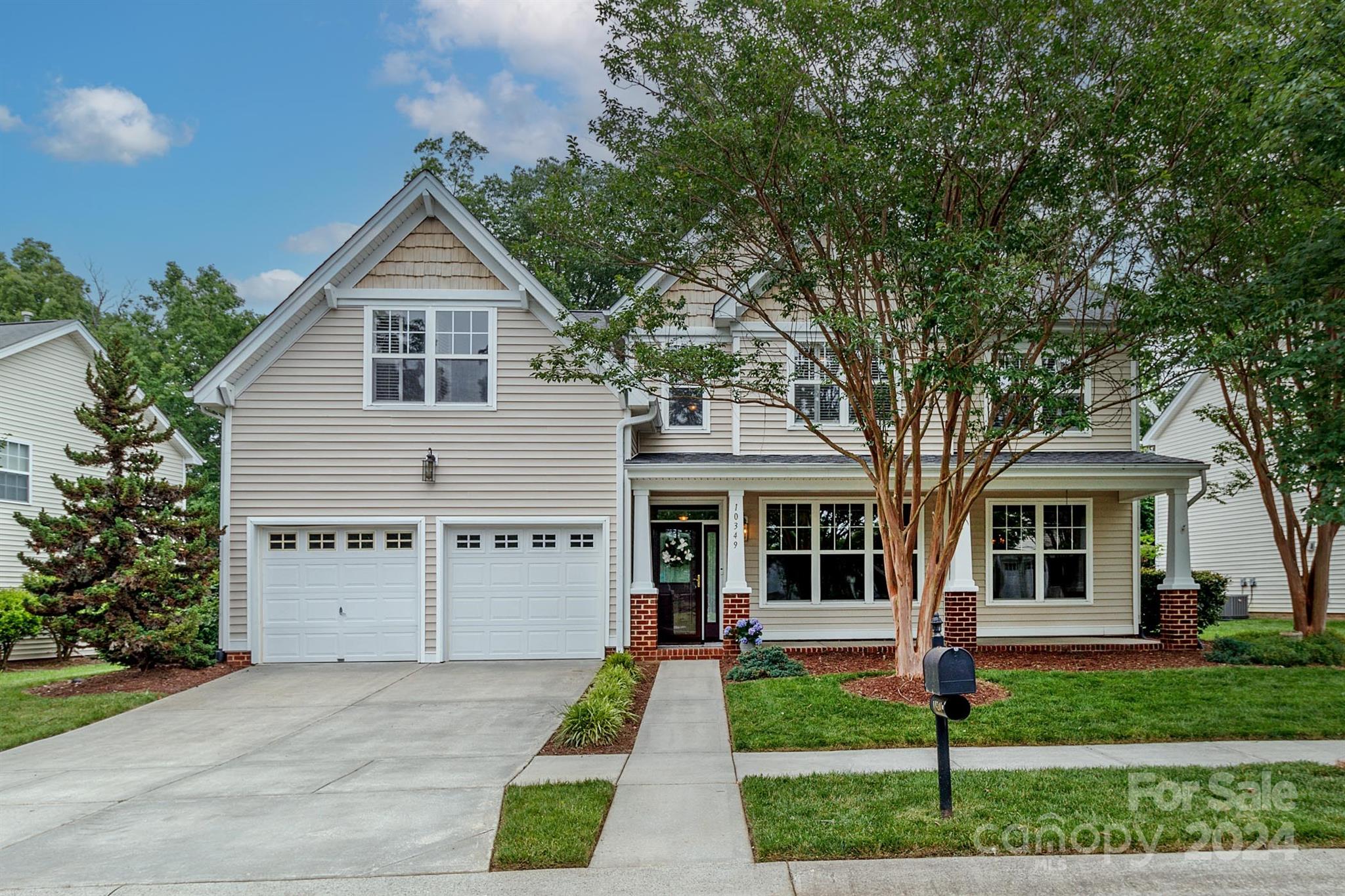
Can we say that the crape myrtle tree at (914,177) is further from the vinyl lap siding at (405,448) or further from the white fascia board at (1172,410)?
the white fascia board at (1172,410)

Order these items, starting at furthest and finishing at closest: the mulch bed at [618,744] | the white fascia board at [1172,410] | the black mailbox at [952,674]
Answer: the white fascia board at [1172,410]
the mulch bed at [618,744]
the black mailbox at [952,674]

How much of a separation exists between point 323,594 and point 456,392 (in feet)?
12.4

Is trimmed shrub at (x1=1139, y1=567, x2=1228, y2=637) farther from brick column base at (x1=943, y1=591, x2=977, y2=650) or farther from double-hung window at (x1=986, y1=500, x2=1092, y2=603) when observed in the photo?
brick column base at (x1=943, y1=591, x2=977, y2=650)

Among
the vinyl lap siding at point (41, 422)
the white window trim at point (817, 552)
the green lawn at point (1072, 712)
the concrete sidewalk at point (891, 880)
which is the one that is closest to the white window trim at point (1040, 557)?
the white window trim at point (817, 552)

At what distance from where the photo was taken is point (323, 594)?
563 inches

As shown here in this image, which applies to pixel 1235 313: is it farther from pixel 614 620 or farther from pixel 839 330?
pixel 614 620

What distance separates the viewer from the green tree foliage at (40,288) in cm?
3797

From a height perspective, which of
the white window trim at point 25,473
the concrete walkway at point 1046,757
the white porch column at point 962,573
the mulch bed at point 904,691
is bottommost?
the mulch bed at point 904,691

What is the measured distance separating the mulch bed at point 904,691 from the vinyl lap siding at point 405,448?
185 inches

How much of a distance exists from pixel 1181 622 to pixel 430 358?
1282cm

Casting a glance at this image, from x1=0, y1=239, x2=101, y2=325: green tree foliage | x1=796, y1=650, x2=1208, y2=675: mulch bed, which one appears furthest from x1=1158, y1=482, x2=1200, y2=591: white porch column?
x1=0, y1=239, x2=101, y2=325: green tree foliage

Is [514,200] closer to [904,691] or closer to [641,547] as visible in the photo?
[641,547]

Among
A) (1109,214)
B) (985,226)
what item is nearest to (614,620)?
(985,226)

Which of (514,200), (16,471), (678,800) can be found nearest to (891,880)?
(678,800)
